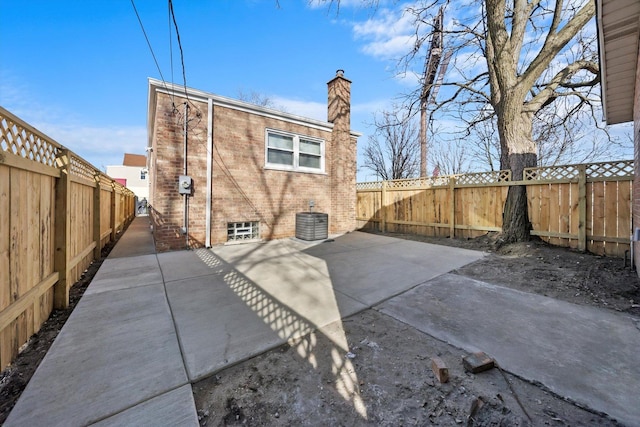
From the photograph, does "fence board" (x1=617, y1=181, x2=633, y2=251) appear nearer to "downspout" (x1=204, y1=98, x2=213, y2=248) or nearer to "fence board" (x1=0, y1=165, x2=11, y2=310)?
"fence board" (x1=0, y1=165, x2=11, y2=310)

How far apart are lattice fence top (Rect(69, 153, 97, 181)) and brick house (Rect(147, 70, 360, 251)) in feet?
3.71

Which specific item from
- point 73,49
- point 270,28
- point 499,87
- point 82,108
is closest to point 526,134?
point 499,87

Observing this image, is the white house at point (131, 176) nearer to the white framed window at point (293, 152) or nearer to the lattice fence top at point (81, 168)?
the white framed window at point (293, 152)

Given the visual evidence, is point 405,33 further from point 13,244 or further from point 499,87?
point 13,244

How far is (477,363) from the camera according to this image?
71.5 inches

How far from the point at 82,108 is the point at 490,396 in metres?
17.0

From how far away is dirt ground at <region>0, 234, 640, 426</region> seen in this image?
1.45 meters

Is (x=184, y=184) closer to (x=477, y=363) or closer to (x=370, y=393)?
(x=370, y=393)

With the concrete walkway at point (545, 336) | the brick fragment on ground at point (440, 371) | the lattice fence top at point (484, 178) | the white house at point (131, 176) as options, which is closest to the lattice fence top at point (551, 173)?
the lattice fence top at point (484, 178)

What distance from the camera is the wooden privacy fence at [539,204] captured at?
4969 millimetres

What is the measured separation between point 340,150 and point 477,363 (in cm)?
769

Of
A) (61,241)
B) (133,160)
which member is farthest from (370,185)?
(133,160)

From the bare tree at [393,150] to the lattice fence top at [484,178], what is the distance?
8994 mm

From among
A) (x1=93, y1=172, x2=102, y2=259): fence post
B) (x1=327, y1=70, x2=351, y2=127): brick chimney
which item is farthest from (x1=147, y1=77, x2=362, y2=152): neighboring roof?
(x1=93, y1=172, x2=102, y2=259): fence post
